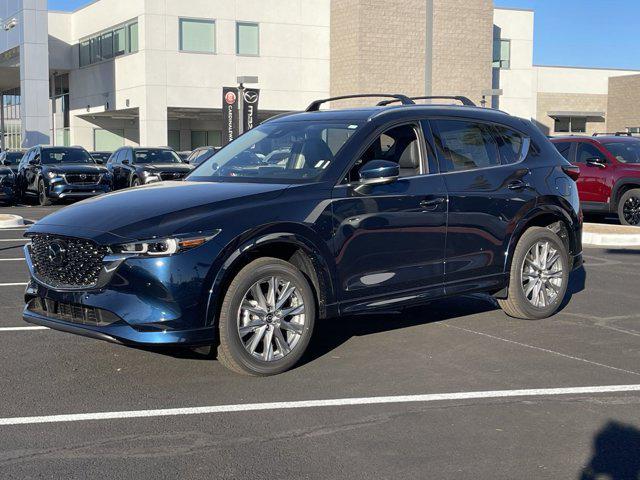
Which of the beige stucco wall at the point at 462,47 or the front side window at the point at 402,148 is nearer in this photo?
the front side window at the point at 402,148

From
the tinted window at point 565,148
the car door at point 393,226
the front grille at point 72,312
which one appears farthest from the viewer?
the tinted window at point 565,148

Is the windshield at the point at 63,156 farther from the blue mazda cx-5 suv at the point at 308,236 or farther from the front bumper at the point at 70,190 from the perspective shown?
the blue mazda cx-5 suv at the point at 308,236

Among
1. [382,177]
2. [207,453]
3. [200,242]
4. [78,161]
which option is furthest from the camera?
[78,161]

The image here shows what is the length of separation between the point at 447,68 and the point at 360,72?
A: 5334 mm

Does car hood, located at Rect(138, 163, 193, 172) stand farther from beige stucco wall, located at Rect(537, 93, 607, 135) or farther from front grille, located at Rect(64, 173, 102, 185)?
beige stucco wall, located at Rect(537, 93, 607, 135)

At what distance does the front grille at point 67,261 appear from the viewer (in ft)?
18.9

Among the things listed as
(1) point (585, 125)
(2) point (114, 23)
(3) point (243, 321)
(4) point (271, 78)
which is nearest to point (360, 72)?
(4) point (271, 78)

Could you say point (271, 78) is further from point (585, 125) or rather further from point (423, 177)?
point (423, 177)

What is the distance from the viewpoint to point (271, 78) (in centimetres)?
4466

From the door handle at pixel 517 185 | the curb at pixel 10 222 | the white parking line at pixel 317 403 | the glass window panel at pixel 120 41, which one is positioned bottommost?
the white parking line at pixel 317 403

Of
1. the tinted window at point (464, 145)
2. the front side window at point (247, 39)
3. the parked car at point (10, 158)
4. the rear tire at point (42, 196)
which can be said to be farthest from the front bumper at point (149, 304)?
the front side window at point (247, 39)

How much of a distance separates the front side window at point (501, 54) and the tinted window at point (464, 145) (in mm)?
44360

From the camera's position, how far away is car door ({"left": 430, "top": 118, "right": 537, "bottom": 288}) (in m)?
7.25

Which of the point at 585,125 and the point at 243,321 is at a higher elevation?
the point at 585,125
